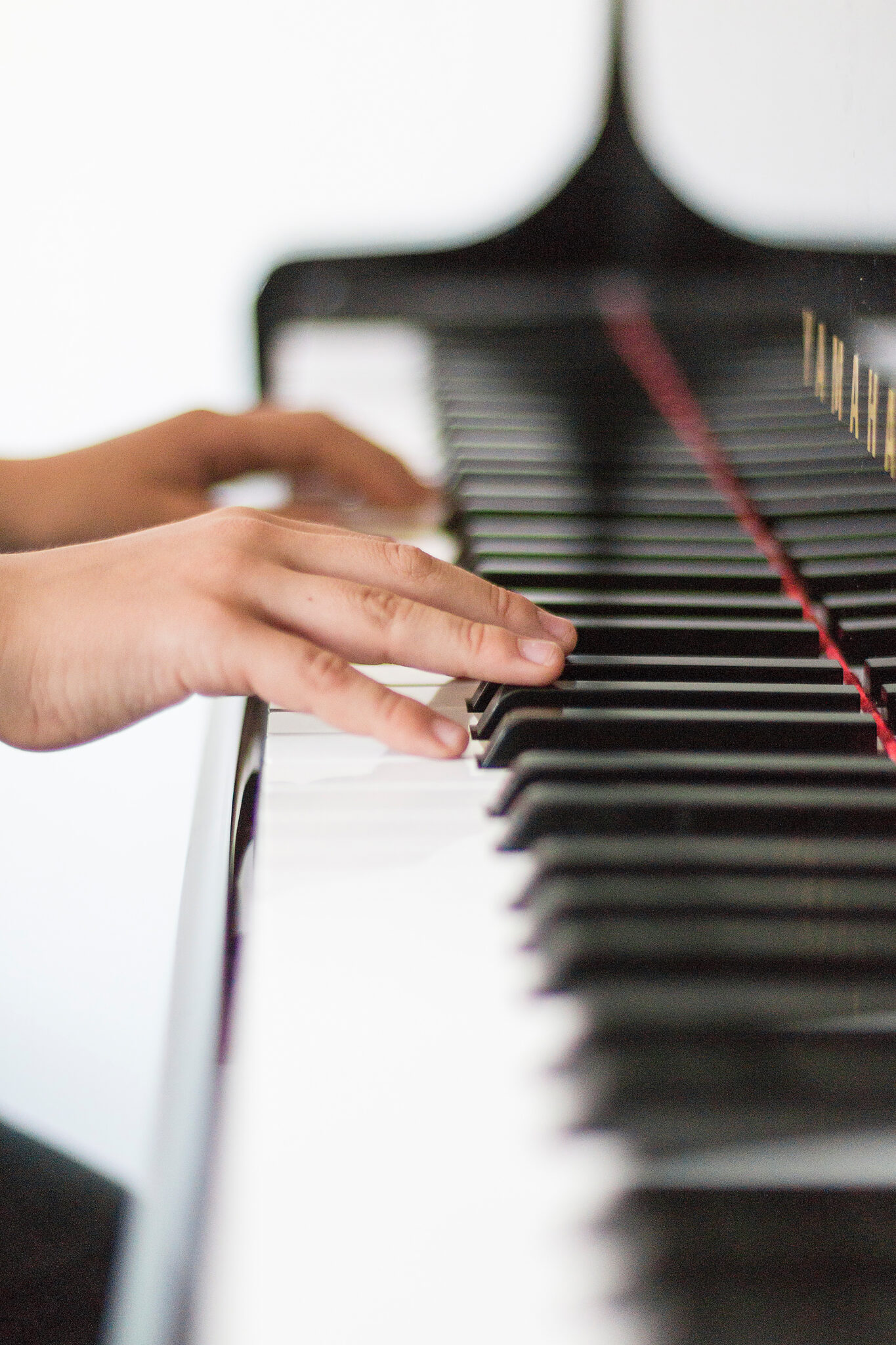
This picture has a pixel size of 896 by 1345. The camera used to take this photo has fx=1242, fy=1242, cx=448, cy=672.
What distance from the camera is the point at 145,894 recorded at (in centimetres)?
165

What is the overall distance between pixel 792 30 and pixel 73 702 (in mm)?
657

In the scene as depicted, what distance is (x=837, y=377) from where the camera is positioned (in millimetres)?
801

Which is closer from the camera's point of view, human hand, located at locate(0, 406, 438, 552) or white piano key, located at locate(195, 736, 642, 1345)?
white piano key, located at locate(195, 736, 642, 1345)

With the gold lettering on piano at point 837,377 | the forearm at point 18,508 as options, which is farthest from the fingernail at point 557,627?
the forearm at point 18,508

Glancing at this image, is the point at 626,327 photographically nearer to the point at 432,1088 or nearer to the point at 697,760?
the point at 697,760

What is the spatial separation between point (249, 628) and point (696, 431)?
50 cm

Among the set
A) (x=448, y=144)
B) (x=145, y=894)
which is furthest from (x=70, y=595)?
(x=448, y=144)

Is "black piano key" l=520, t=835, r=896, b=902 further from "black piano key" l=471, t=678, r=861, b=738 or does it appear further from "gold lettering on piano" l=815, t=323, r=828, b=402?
"gold lettering on piano" l=815, t=323, r=828, b=402

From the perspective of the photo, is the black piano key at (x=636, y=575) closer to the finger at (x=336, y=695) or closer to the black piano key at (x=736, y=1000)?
the finger at (x=336, y=695)

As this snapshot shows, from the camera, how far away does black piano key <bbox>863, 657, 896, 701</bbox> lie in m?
0.66

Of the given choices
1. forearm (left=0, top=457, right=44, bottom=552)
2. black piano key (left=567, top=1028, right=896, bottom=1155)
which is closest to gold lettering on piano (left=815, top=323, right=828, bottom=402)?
black piano key (left=567, top=1028, right=896, bottom=1155)

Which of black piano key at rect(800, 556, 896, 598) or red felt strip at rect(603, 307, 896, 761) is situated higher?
red felt strip at rect(603, 307, 896, 761)

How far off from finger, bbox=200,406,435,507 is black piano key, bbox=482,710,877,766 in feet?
1.61

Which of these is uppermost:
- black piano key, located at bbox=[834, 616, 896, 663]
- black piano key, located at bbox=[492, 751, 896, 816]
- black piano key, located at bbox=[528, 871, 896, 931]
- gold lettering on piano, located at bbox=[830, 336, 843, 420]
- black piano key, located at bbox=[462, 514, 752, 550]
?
gold lettering on piano, located at bbox=[830, 336, 843, 420]
